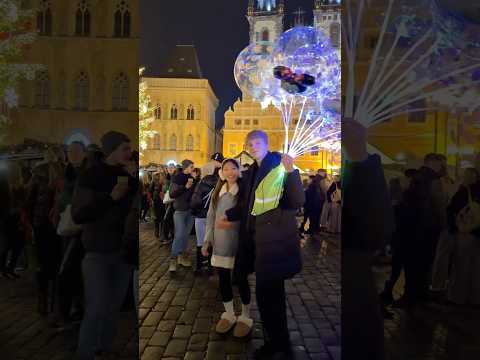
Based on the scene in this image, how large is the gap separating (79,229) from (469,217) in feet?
6.22

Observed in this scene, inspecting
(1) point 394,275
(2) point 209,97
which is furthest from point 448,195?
(2) point 209,97

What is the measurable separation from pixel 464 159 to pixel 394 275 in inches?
25.6

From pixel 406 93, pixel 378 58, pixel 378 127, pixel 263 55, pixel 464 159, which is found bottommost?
pixel 464 159

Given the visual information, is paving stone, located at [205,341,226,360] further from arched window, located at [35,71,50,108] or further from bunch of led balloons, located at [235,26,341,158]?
arched window, located at [35,71,50,108]

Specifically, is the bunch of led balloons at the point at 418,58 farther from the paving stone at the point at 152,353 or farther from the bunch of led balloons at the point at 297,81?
the paving stone at the point at 152,353

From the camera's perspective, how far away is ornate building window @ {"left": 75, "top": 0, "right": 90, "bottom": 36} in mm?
2168

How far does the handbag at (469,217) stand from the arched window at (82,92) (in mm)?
1906

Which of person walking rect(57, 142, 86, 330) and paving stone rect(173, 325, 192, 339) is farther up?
person walking rect(57, 142, 86, 330)

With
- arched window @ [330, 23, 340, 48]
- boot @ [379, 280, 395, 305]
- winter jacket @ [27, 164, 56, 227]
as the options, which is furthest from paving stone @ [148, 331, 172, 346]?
arched window @ [330, 23, 340, 48]

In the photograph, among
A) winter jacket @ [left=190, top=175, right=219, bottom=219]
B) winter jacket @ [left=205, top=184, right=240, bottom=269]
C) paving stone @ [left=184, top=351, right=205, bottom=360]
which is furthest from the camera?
winter jacket @ [left=190, top=175, right=219, bottom=219]

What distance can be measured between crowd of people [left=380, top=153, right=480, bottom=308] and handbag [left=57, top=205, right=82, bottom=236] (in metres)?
1.54

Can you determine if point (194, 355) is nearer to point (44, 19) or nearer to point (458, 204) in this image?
point (458, 204)

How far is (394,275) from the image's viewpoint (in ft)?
7.06

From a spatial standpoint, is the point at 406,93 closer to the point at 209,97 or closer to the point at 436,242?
the point at 436,242
